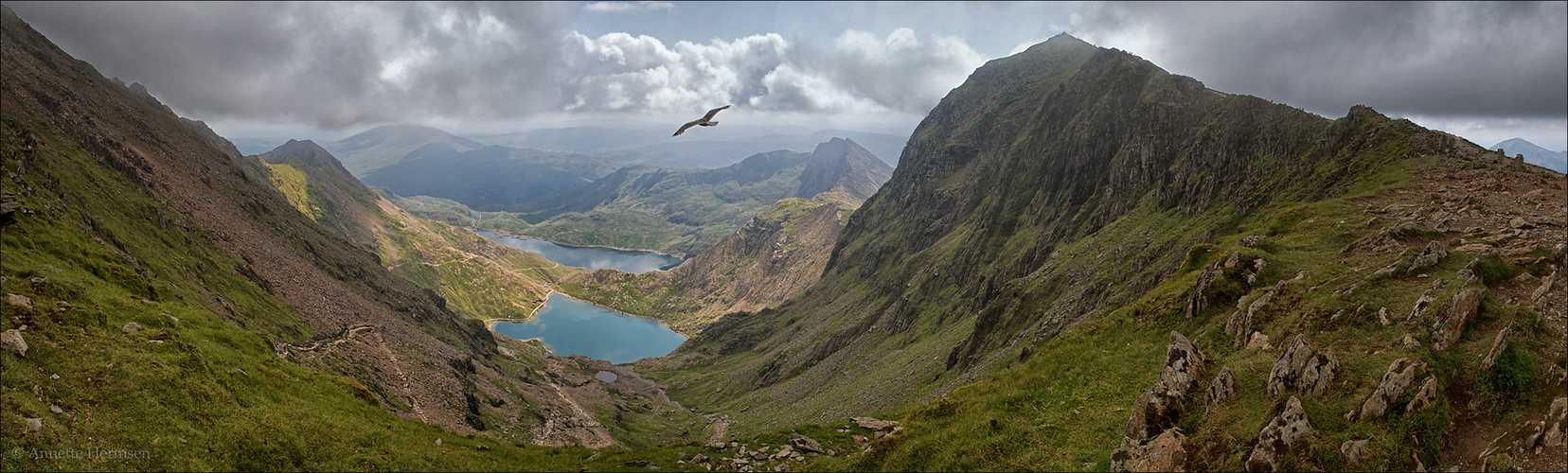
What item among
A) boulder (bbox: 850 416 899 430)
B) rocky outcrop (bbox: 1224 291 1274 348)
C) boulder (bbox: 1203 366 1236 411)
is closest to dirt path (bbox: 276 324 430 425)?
boulder (bbox: 850 416 899 430)

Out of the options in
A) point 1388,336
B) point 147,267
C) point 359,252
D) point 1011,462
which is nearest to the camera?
point 1388,336

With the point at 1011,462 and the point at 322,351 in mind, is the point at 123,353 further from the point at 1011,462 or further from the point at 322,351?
the point at 1011,462

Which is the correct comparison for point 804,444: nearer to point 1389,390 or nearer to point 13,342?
point 1389,390

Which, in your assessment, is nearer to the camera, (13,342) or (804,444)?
(13,342)

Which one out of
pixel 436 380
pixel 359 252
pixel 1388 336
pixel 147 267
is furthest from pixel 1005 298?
pixel 359 252

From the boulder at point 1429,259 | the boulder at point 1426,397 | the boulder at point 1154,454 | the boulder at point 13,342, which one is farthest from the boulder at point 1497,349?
the boulder at point 13,342

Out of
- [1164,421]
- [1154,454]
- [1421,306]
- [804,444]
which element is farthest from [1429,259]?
[804,444]
